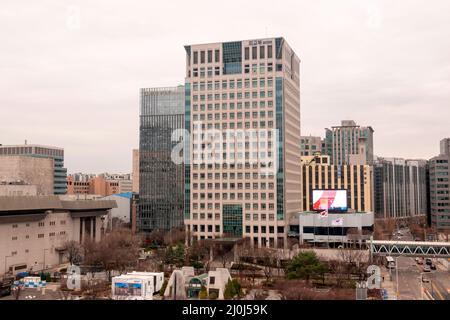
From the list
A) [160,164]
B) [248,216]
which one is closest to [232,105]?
[248,216]

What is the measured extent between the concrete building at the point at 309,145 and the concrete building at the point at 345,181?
7.45 m

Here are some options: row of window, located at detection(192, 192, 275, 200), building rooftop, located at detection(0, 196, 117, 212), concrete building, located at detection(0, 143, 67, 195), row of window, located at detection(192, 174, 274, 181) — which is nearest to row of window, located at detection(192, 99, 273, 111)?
row of window, located at detection(192, 174, 274, 181)

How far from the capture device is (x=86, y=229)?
1547cm

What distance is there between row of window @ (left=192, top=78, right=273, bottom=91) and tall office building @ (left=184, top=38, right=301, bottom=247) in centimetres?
4

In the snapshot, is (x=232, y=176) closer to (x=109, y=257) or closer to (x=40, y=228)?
(x=109, y=257)

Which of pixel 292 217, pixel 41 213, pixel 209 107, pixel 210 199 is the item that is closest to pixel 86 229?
pixel 41 213

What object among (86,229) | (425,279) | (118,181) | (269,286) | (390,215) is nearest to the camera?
(269,286)

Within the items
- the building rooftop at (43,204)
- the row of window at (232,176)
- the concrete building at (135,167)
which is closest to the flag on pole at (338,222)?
the row of window at (232,176)

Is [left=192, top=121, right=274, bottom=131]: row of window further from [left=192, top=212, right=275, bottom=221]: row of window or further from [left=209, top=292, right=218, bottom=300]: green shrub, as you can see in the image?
[left=209, top=292, right=218, bottom=300]: green shrub

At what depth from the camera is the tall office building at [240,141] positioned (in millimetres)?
17172

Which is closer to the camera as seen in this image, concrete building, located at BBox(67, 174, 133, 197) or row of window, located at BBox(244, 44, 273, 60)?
row of window, located at BBox(244, 44, 273, 60)

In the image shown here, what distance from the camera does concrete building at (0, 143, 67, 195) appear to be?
25047mm
